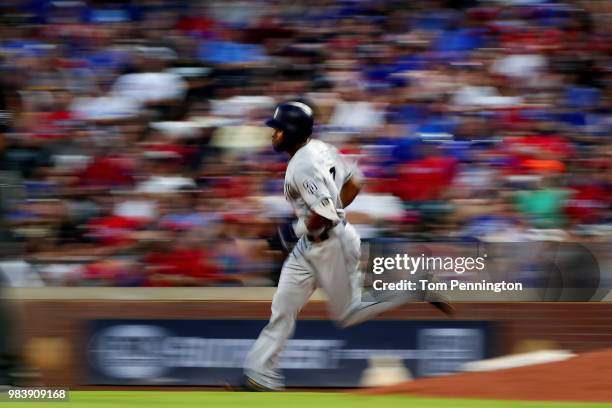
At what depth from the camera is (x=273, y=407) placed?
5.40 metres

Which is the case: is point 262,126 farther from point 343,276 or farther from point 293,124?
point 343,276

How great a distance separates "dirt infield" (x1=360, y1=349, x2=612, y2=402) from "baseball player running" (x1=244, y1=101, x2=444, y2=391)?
0.69 metres

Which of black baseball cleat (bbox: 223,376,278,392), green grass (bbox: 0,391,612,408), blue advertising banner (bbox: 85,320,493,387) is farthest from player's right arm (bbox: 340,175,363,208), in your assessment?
blue advertising banner (bbox: 85,320,493,387)

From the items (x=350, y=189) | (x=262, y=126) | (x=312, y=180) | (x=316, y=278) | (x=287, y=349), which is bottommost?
(x=287, y=349)

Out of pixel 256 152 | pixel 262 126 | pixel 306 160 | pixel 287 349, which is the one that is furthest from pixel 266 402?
pixel 262 126

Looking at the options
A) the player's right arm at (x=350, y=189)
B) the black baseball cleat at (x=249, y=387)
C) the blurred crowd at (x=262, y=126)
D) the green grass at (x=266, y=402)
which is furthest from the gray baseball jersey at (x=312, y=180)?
the blurred crowd at (x=262, y=126)

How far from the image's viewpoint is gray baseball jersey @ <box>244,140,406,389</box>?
7.23 metres

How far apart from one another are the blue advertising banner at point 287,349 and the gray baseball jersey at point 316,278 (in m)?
2.33

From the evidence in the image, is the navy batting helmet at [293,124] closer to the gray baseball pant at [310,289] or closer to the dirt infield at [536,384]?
the gray baseball pant at [310,289]

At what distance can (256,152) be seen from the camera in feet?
34.7

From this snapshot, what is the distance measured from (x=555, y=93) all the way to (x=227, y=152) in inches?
131

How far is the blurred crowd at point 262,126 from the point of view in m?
9.64

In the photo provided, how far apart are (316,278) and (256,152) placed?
342 cm

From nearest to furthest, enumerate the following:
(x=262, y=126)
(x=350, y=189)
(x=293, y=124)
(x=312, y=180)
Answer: (x=312, y=180)
(x=293, y=124)
(x=350, y=189)
(x=262, y=126)
